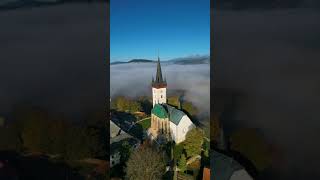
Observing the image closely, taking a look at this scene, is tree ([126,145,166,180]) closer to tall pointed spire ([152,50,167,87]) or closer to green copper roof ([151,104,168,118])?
green copper roof ([151,104,168,118])

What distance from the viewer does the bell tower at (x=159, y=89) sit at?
328 cm

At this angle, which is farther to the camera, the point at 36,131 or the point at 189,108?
the point at 189,108

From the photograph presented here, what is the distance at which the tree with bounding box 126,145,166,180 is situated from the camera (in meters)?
3.24

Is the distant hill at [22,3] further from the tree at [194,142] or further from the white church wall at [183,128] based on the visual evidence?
A: the tree at [194,142]

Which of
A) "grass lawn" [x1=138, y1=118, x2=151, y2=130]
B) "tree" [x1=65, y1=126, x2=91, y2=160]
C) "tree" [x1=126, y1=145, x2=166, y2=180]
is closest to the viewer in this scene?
"tree" [x1=65, y1=126, x2=91, y2=160]

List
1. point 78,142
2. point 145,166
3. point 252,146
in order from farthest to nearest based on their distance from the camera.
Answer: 1. point 145,166
2. point 78,142
3. point 252,146

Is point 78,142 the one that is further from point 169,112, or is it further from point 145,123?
point 169,112

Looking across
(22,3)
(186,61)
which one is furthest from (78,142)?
(22,3)

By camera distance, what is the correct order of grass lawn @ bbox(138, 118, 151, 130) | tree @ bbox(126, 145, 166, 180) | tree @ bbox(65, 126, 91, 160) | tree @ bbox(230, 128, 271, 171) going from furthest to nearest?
grass lawn @ bbox(138, 118, 151, 130) → tree @ bbox(126, 145, 166, 180) → tree @ bbox(65, 126, 91, 160) → tree @ bbox(230, 128, 271, 171)

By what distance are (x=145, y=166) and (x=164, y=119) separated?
1.41 ft

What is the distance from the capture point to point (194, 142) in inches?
129

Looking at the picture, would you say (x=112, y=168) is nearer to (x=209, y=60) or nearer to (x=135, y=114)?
(x=135, y=114)

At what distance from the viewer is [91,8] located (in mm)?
3047

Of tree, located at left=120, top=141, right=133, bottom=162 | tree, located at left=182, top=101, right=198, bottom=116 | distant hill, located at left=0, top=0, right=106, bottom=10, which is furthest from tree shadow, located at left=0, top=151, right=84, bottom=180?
distant hill, located at left=0, top=0, right=106, bottom=10
